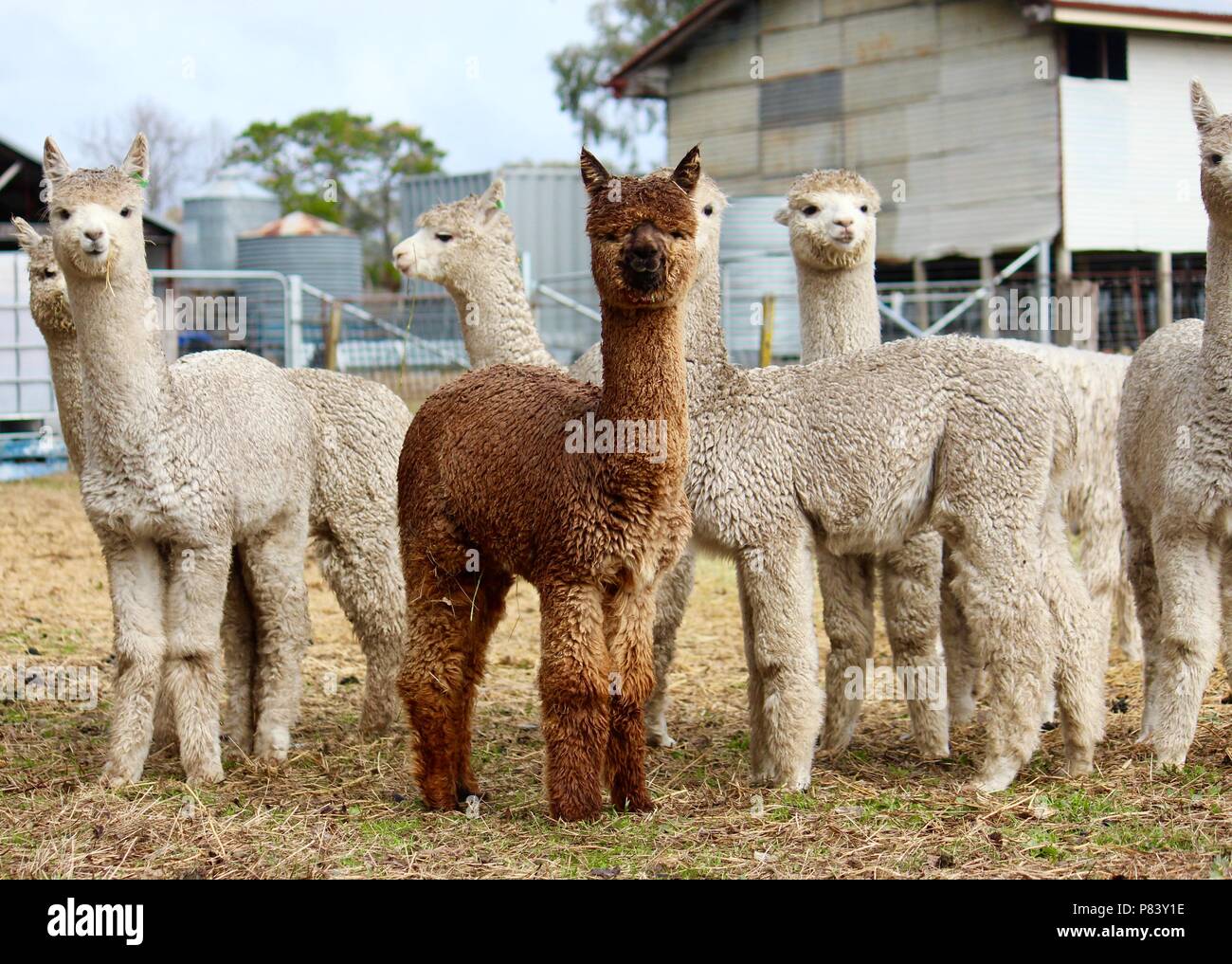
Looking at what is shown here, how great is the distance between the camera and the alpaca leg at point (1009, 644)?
17.7ft

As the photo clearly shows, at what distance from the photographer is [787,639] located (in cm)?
543

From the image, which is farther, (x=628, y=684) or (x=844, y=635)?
(x=844, y=635)

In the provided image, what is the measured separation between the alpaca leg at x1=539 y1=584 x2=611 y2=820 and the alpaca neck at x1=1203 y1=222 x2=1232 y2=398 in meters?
2.59

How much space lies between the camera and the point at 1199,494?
5445mm

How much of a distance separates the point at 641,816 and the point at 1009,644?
1545 millimetres

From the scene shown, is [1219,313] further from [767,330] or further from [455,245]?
[767,330]

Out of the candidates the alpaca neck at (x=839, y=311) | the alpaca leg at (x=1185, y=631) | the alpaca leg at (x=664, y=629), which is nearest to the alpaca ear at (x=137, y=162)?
the alpaca leg at (x=664, y=629)

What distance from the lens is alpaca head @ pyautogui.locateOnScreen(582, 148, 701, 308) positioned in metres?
4.56

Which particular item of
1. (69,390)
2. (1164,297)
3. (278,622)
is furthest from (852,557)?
(1164,297)

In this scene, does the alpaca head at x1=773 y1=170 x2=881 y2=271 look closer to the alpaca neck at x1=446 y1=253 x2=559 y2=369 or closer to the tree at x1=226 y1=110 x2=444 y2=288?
the alpaca neck at x1=446 y1=253 x2=559 y2=369

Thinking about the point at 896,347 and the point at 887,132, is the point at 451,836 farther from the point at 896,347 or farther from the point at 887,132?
the point at 887,132
